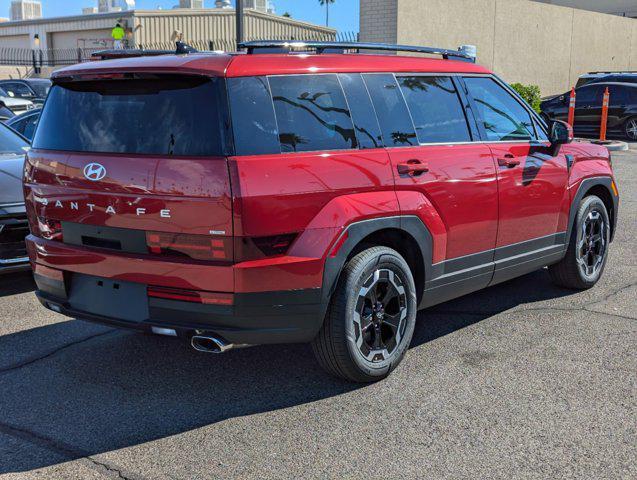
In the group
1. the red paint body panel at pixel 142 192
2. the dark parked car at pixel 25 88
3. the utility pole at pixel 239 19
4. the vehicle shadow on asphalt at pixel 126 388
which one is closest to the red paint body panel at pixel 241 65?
the red paint body panel at pixel 142 192

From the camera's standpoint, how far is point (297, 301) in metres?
3.93

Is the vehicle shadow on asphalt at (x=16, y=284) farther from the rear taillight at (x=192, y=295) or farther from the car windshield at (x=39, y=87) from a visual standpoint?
the car windshield at (x=39, y=87)

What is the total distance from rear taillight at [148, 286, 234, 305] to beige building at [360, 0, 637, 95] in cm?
1657

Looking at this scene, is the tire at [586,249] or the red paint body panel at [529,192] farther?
the tire at [586,249]

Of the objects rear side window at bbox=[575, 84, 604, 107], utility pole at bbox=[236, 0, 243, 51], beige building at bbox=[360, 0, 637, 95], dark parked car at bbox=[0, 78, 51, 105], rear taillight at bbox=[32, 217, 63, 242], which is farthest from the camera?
dark parked car at bbox=[0, 78, 51, 105]

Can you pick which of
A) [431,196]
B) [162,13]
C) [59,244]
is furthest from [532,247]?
[162,13]

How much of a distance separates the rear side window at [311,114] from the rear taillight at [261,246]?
461 millimetres

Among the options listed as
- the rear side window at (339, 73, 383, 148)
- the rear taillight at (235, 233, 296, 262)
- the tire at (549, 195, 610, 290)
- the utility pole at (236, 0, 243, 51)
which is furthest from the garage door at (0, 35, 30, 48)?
the rear taillight at (235, 233, 296, 262)

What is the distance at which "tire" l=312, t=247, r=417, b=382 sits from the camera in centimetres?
416

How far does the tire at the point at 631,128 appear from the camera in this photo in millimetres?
20891

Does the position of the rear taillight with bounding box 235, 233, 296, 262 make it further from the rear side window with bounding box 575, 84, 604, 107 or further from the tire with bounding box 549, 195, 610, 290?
the rear side window with bounding box 575, 84, 604, 107

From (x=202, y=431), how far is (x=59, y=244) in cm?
136

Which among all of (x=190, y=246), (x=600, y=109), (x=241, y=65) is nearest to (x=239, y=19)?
(x=241, y=65)

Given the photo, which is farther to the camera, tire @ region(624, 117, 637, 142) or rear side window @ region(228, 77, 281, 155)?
tire @ region(624, 117, 637, 142)
